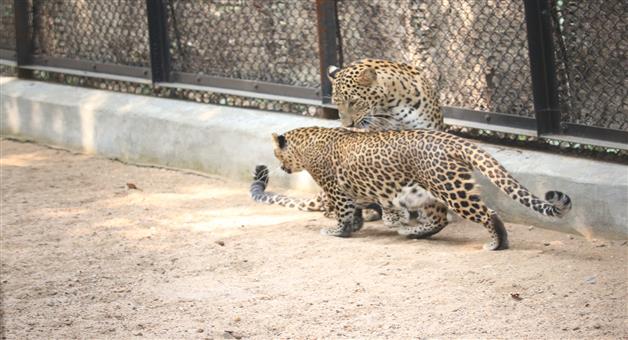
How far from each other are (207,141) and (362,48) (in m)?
1.48

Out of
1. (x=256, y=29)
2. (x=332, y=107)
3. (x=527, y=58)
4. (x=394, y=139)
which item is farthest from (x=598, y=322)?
(x=256, y=29)

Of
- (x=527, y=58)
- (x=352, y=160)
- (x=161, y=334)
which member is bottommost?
(x=161, y=334)

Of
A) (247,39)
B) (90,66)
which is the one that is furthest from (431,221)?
(90,66)

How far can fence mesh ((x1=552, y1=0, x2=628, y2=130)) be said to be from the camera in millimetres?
6930

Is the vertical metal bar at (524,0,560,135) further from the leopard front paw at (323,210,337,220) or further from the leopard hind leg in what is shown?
the leopard front paw at (323,210,337,220)

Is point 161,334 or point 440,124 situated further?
point 440,124

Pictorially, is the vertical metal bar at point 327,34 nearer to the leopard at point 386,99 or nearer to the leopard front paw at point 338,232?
the leopard at point 386,99

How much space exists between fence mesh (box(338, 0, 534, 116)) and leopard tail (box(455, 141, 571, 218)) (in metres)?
0.93

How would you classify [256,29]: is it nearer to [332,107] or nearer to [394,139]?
[332,107]

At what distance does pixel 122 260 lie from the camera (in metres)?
7.00

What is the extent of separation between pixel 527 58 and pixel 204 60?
301 centimetres

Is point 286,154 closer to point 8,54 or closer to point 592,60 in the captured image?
point 592,60

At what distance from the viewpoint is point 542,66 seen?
284 inches

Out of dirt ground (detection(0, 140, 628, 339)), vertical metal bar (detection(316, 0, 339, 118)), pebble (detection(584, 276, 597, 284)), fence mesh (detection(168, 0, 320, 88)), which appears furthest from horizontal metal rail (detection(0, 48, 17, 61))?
pebble (detection(584, 276, 597, 284))
